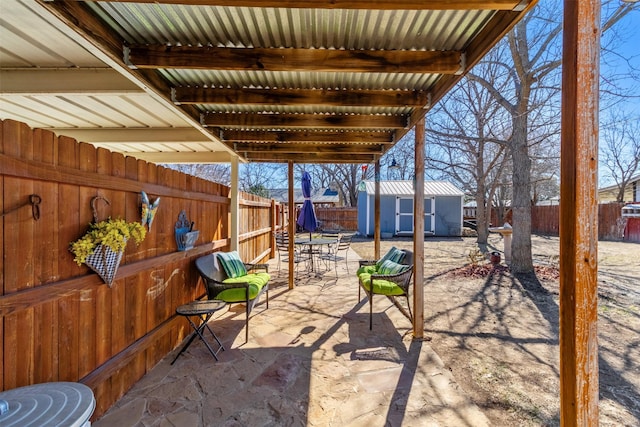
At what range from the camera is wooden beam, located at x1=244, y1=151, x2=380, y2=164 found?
17.7 ft

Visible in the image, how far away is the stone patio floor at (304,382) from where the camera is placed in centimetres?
210

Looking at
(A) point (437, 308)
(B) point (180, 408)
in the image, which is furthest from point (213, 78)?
(A) point (437, 308)

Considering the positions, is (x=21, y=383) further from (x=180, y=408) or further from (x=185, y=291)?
(x=185, y=291)

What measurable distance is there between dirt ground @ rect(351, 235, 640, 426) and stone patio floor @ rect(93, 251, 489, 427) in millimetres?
270

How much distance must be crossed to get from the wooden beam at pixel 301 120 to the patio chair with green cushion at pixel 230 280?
170 cm

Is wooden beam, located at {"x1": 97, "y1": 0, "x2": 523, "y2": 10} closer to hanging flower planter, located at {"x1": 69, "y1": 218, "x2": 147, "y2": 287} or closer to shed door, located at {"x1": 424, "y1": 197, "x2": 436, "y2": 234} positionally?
hanging flower planter, located at {"x1": 69, "y1": 218, "x2": 147, "y2": 287}

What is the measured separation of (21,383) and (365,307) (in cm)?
369

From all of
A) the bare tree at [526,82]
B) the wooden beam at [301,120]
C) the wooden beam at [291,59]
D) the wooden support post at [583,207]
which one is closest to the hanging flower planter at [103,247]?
the wooden beam at [291,59]

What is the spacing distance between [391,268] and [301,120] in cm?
229

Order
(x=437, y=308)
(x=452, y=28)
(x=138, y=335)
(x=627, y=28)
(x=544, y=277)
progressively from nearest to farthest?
1. (x=452, y=28)
2. (x=138, y=335)
3. (x=437, y=308)
4. (x=627, y=28)
5. (x=544, y=277)

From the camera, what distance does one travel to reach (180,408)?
2.20 meters

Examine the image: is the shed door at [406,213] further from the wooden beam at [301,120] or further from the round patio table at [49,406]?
the round patio table at [49,406]

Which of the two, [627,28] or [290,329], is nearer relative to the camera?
[290,329]

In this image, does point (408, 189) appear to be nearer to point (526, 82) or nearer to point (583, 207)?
point (526, 82)
